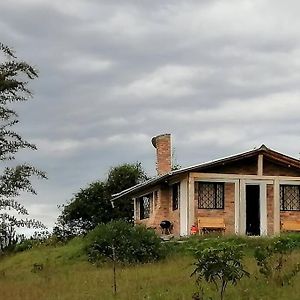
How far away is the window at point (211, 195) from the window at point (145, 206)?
18.1ft


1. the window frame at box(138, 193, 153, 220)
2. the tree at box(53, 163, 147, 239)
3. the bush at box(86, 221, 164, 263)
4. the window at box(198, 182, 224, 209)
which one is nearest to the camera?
the bush at box(86, 221, 164, 263)

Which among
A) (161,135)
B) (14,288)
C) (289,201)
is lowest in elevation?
(14,288)

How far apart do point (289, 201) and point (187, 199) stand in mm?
4786

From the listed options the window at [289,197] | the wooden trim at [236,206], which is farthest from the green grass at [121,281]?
the window at [289,197]

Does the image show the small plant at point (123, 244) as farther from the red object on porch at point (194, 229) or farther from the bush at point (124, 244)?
the red object on porch at point (194, 229)

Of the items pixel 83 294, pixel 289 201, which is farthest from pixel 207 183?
pixel 83 294

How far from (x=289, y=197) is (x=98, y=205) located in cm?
1791

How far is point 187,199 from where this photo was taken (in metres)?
31.6

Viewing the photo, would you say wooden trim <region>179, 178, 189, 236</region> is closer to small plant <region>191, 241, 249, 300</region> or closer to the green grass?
the green grass

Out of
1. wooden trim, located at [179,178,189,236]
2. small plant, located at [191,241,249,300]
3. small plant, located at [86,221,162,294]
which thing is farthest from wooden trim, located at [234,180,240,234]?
small plant, located at [191,241,249,300]

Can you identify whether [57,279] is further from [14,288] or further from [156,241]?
[156,241]

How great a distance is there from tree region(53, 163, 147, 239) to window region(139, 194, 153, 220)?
8082 mm

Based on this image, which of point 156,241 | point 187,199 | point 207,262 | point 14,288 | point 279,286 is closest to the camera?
point 207,262

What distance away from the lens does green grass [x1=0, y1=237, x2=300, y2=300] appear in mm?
16906
